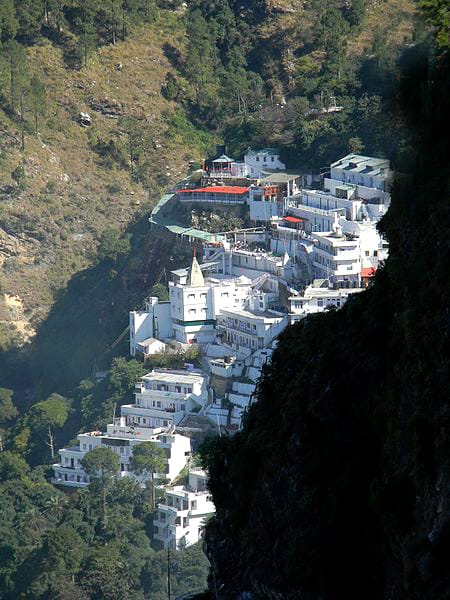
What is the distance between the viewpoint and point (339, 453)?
2200cm

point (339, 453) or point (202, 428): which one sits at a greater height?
point (339, 453)

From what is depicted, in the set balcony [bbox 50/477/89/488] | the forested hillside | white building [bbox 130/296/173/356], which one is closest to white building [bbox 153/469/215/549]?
balcony [bbox 50/477/89/488]

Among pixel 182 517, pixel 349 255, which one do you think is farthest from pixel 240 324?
pixel 182 517

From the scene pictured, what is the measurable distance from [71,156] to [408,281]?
188 ft

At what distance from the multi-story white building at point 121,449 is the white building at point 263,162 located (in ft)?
51.7

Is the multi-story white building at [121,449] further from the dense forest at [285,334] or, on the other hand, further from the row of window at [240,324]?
the row of window at [240,324]

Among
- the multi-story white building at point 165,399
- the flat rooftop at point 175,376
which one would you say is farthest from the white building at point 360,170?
the multi-story white building at point 165,399

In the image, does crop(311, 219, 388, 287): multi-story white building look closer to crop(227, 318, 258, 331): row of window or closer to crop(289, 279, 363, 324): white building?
crop(289, 279, 363, 324): white building

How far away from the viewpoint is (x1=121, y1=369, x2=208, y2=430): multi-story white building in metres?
58.0

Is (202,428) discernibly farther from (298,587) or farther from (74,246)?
(298,587)

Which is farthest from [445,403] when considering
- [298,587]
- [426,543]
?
[298,587]

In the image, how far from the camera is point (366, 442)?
21.7 m

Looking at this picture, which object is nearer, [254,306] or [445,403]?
[445,403]

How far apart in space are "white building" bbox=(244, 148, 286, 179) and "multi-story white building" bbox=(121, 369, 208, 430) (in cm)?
1390
